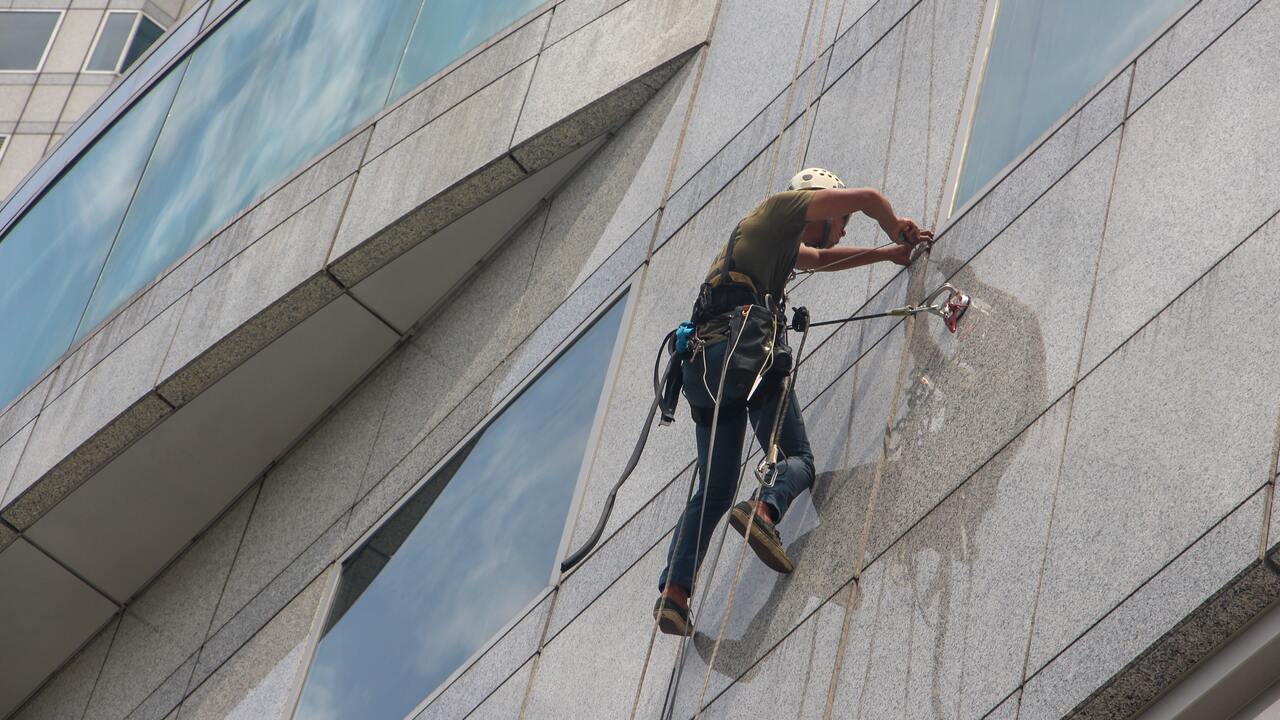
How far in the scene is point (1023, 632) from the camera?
5008 millimetres

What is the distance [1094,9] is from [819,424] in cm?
199

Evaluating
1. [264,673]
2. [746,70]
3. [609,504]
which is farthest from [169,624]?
[746,70]

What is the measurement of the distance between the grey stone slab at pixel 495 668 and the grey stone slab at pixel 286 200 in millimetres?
4408

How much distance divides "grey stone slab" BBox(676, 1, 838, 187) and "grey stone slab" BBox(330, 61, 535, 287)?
4.90 ft

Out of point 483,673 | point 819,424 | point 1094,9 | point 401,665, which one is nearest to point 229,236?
point 401,665

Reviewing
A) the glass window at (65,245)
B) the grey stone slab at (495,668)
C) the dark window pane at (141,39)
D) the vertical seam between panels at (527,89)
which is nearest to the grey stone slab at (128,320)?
the glass window at (65,245)

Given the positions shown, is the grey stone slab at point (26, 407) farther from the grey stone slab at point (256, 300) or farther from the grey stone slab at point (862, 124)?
the grey stone slab at point (862, 124)

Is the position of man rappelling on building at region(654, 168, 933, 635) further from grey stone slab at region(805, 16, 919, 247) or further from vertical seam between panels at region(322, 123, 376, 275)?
vertical seam between panels at region(322, 123, 376, 275)

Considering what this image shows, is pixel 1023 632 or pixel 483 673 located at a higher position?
pixel 1023 632

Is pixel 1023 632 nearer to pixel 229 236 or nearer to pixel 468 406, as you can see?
pixel 468 406

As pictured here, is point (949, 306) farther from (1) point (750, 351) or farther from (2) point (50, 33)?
(2) point (50, 33)

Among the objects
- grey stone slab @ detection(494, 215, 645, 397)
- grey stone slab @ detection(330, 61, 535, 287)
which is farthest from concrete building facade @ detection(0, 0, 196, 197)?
grey stone slab @ detection(494, 215, 645, 397)

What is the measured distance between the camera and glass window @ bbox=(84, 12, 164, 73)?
1244 inches

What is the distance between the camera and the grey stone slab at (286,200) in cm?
1177
